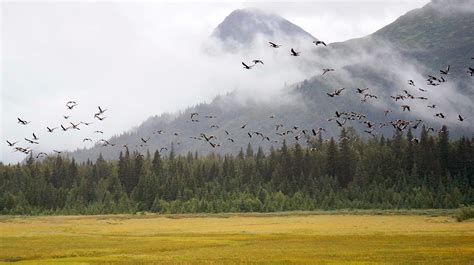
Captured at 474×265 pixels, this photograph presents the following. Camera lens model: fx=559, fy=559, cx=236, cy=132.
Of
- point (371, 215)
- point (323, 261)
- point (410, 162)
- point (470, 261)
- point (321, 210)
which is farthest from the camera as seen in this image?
point (410, 162)

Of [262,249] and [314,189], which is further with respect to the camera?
[314,189]

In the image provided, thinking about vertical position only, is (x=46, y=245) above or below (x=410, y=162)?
below

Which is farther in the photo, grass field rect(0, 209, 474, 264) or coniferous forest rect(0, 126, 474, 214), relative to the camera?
coniferous forest rect(0, 126, 474, 214)

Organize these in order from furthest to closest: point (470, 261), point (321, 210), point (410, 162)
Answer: point (410, 162) → point (321, 210) → point (470, 261)

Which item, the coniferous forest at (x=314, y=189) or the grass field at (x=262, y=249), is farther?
the coniferous forest at (x=314, y=189)

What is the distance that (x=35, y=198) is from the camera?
193 meters

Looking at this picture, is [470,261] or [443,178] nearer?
[470,261]

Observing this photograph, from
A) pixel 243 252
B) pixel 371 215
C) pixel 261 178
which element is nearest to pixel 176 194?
pixel 261 178

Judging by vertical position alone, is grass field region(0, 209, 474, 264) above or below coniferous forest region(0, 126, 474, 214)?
below

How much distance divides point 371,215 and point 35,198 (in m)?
116

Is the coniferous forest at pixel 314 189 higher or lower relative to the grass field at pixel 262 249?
higher

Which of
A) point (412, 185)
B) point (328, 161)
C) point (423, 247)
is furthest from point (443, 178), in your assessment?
point (423, 247)

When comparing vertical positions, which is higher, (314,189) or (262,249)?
(314,189)

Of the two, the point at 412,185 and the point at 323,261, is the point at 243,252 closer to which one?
the point at 323,261
